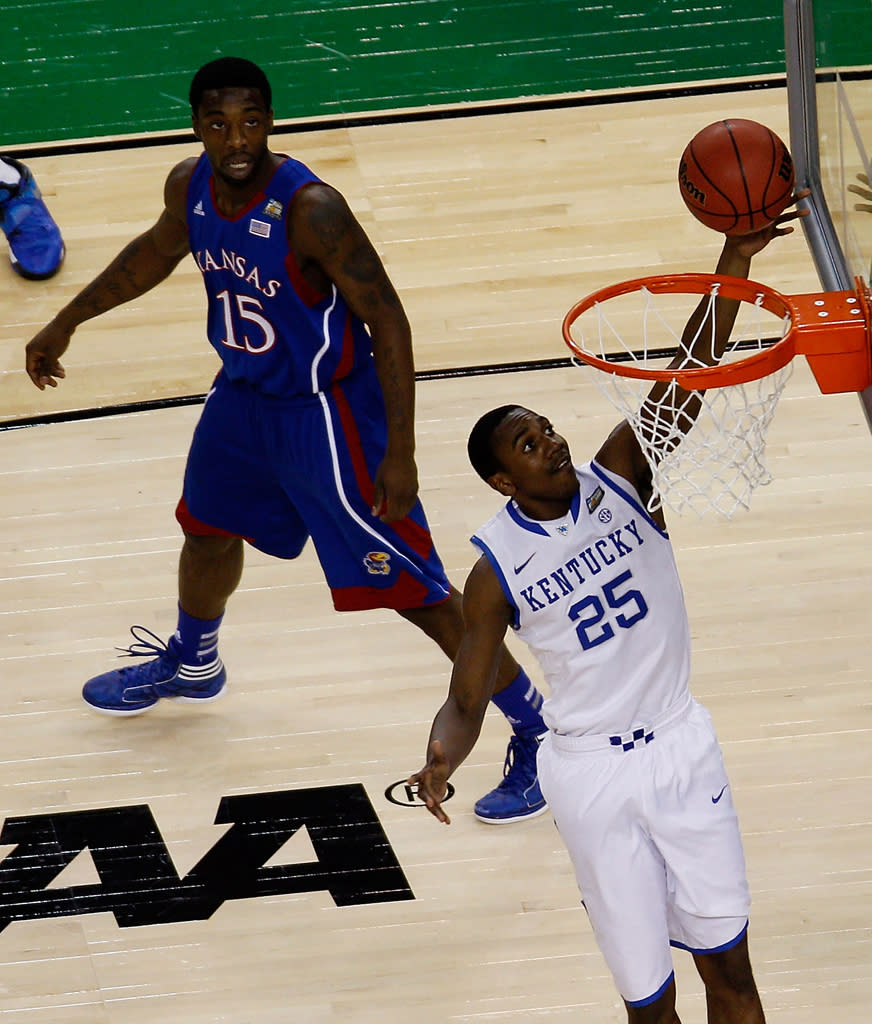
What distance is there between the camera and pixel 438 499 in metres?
5.12

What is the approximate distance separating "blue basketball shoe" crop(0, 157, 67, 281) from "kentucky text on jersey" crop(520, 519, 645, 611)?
12.1 ft

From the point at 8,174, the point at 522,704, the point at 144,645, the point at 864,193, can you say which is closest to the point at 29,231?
the point at 8,174

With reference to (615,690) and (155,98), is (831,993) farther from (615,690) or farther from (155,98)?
(155,98)

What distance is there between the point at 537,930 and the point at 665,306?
2.71 m

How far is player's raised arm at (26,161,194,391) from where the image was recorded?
12.7ft

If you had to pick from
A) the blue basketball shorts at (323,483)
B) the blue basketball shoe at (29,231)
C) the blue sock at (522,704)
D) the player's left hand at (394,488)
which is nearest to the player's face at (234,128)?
the blue basketball shorts at (323,483)

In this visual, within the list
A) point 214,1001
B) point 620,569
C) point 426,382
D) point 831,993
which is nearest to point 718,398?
point 620,569

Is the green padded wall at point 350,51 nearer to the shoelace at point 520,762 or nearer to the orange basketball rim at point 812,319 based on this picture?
the shoelace at point 520,762

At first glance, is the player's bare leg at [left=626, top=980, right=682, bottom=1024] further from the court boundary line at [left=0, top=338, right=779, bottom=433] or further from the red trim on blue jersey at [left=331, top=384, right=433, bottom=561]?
the court boundary line at [left=0, top=338, right=779, bottom=433]

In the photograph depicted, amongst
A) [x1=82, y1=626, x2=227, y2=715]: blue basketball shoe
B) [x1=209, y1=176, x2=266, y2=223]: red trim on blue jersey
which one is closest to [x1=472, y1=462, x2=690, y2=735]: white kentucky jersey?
[x1=209, y1=176, x2=266, y2=223]: red trim on blue jersey

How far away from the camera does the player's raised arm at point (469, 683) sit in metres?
3.05

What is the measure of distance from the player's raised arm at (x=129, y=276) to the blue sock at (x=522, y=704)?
127 cm

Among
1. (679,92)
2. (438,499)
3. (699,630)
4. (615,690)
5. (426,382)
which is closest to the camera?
(615,690)

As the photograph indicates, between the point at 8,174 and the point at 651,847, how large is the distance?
419 centimetres
